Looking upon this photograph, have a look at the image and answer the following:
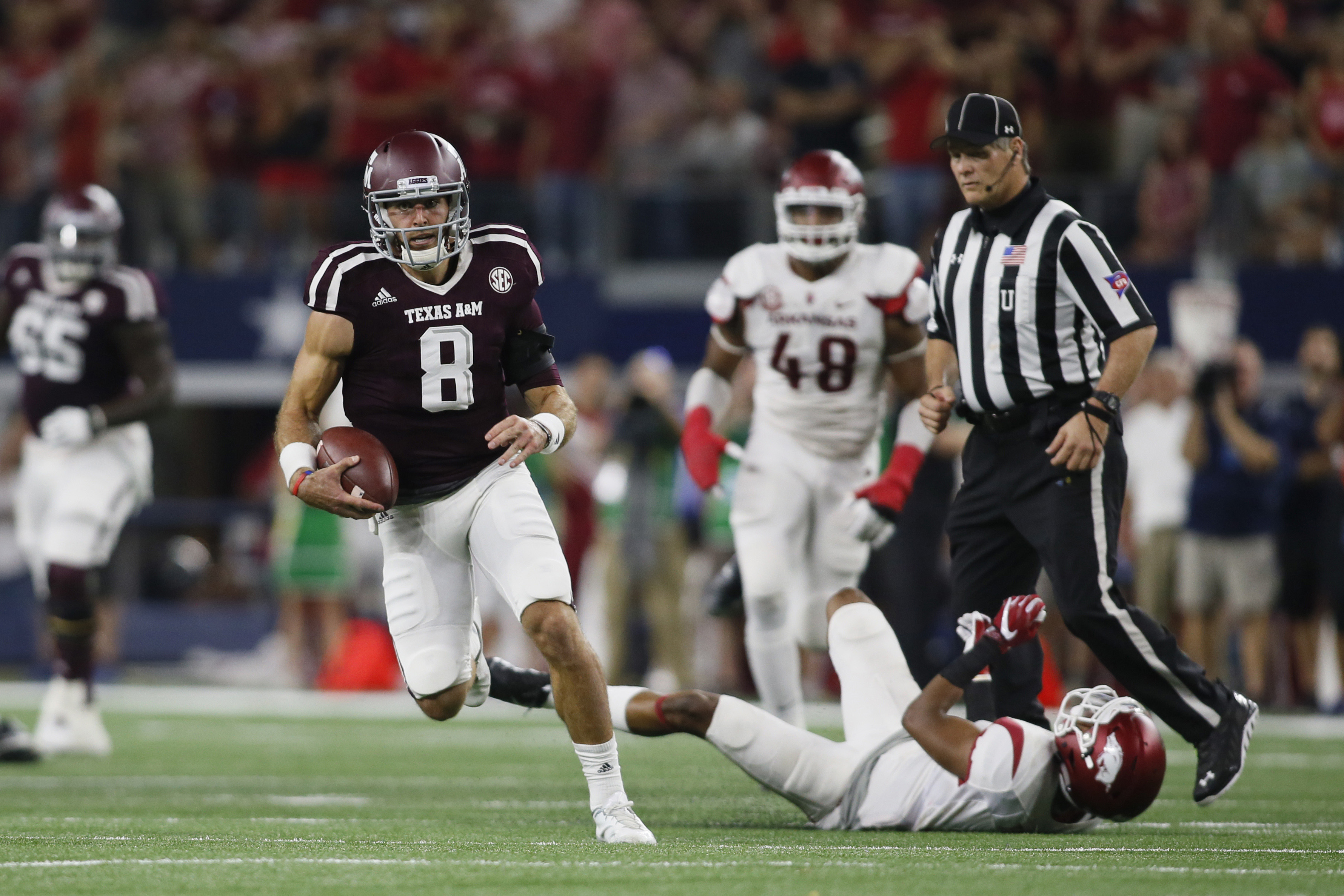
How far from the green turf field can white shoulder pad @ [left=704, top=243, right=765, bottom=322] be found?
62.2 inches

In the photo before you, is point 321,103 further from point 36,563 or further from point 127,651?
point 36,563

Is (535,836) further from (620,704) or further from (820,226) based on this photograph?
(820,226)

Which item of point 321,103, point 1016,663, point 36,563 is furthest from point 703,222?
point 1016,663

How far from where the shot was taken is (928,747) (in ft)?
15.1

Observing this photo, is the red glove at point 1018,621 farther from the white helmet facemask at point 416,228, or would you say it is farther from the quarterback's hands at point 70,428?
the quarterback's hands at point 70,428

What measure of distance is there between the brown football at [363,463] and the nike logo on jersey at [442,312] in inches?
12.6

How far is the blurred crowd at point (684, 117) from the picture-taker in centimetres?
1104

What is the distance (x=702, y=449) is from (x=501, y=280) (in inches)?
61.9

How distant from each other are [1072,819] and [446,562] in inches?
67.9

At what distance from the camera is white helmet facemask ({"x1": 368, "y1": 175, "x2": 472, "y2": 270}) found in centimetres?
Answer: 469

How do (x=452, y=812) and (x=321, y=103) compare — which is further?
(x=321, y=103)

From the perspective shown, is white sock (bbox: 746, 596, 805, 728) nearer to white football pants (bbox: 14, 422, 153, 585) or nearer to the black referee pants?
the black referee pants

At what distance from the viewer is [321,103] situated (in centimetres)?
1290

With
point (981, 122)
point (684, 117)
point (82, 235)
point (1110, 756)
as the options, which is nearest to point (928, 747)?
point (1110, 756)
